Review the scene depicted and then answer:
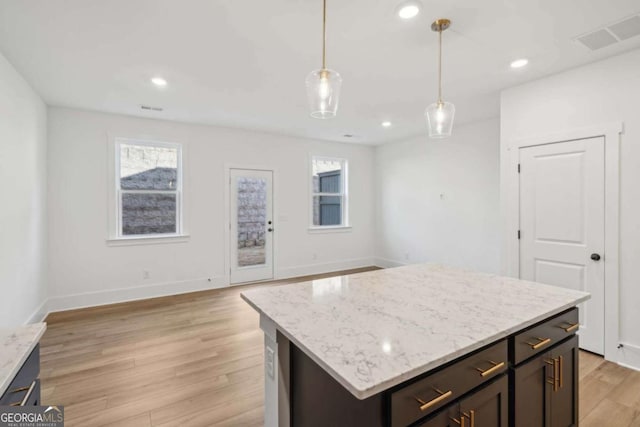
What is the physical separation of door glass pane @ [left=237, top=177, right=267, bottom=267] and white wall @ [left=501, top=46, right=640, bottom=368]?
4.20 m

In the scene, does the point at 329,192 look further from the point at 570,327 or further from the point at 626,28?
the point at 570,327

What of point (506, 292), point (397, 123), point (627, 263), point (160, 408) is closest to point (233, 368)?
point (160, 408)

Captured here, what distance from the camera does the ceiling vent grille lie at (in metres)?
2.20

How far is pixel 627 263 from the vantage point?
265 centimetres

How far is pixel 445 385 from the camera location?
1.09 m

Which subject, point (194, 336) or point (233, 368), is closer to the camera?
point (233, 368)

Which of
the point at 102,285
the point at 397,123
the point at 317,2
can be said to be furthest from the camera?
the point at 397,123

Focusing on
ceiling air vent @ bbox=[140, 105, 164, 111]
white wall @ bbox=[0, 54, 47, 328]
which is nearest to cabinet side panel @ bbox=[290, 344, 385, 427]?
white wall @ bbox=[0, 54, 47, 328]

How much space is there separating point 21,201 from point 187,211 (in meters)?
1.99

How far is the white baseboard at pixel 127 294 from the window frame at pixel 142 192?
0.73 m

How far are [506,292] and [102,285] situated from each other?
486cm

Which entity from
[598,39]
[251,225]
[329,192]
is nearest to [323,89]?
[598,39]

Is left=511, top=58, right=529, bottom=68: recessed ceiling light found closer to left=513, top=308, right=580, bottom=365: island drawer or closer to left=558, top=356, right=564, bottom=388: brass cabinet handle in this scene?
left=513, top=308, right=580, bottom=365: island drawer

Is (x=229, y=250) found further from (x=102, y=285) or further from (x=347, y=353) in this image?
(x=347, y=353)
